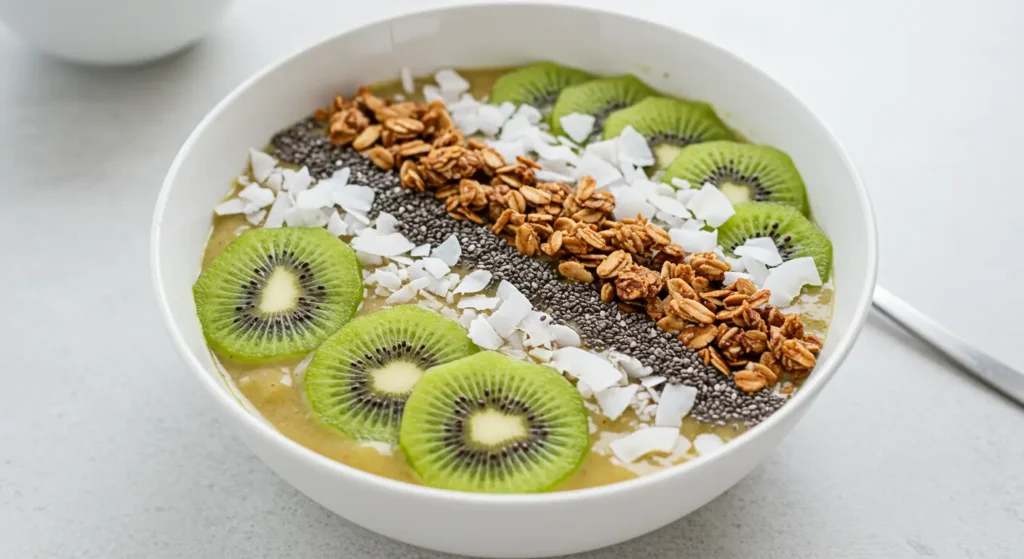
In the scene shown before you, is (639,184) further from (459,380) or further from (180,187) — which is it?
(180,187)

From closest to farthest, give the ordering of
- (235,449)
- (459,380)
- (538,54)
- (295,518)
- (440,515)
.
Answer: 1. (440,515)
2. (459,380)
3. (295,518)
4. (235,449)
5. (538,54)

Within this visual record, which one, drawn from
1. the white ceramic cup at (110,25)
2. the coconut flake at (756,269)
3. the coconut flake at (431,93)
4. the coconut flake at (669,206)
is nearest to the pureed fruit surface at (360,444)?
the coconut flake at (756,269)

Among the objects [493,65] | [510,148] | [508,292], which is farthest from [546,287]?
[493,65]

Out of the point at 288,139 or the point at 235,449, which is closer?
the point at 235,449

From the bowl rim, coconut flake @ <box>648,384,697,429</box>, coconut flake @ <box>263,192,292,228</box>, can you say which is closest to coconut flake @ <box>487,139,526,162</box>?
coconut flake @ <box>263,192,292,228</box>

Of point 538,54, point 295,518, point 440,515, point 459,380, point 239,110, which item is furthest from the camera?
point 538,54

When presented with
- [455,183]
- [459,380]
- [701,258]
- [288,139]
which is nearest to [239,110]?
[288,139]

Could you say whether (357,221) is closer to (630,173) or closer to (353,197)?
(353,197)
